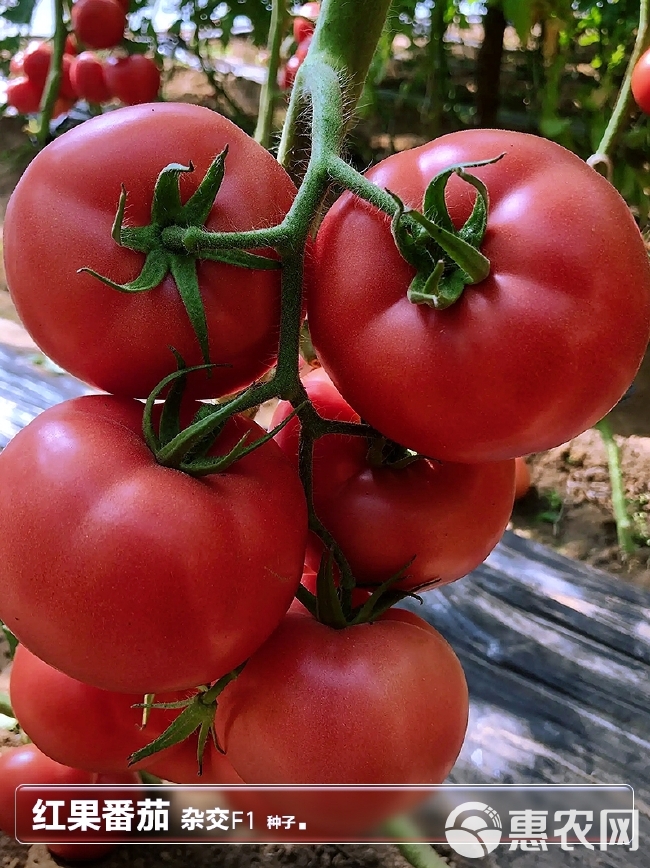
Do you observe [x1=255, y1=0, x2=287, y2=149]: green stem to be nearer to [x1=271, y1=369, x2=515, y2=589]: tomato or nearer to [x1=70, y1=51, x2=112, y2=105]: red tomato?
[x1=271, y1=369, x2=515, y2=589]: tomato

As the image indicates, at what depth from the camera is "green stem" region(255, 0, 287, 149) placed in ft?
1.93

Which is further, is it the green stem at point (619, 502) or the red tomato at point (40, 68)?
the red tomato at point (40, 68)

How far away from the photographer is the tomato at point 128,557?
30 centimetres

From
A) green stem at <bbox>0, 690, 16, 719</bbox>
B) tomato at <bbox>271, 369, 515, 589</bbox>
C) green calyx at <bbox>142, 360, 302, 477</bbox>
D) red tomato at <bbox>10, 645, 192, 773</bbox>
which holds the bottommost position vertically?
green stem at <bbox>0, 690, 16, 719</bbox>

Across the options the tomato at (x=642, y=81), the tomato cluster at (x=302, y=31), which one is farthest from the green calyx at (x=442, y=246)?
the tomato cluster at (x=302, y=31)

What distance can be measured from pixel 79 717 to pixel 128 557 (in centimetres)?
25

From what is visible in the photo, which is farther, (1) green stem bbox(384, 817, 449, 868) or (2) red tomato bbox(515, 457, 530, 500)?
(2) red tomato bbox(515, 457, 530, 500)

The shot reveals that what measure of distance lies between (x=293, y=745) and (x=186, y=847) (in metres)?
0.45

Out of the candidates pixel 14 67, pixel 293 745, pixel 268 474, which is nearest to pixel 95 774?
pixel 293 745

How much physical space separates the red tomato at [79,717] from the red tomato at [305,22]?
991mm

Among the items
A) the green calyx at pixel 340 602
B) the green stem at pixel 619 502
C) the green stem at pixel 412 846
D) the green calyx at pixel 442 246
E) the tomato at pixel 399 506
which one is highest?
the green calyx at pixel 442 246

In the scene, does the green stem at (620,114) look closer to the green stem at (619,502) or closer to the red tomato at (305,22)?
the red tomato at (305,22)

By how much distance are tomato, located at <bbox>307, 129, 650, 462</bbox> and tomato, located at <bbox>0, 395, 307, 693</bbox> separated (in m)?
0.08

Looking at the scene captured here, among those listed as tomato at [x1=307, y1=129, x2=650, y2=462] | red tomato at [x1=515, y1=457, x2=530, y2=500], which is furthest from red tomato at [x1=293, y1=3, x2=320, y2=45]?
tomato at [x1=307, y1=129, x2=650, y2=462]
